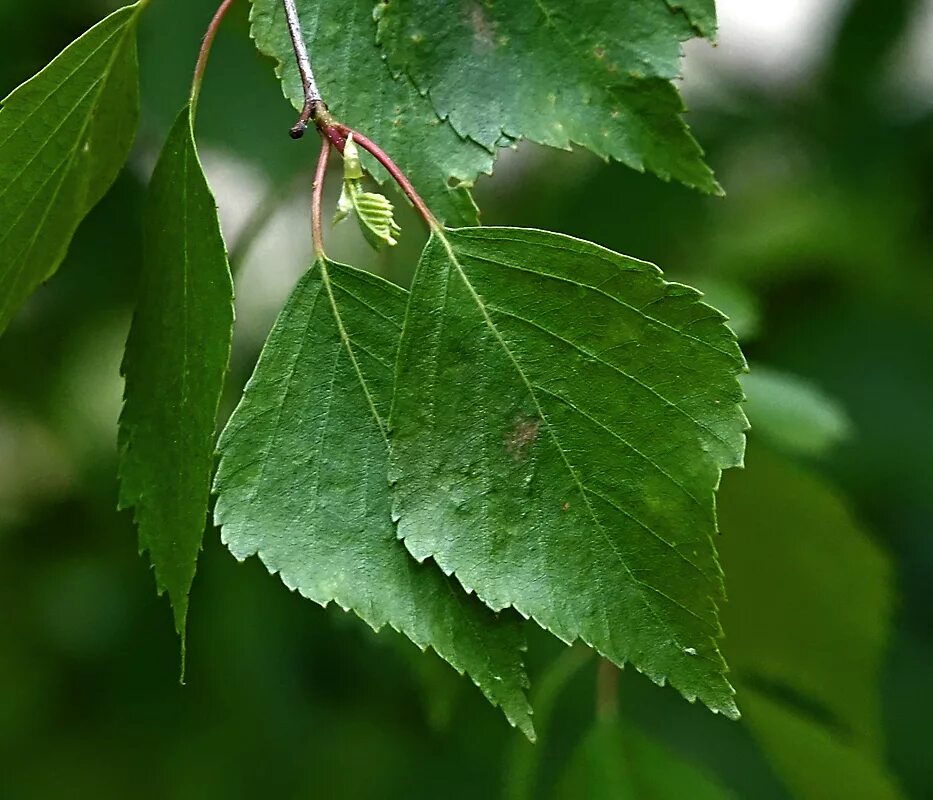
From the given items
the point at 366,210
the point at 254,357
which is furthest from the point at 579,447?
the point at 254,357

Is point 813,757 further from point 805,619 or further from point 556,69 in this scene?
point 556,69

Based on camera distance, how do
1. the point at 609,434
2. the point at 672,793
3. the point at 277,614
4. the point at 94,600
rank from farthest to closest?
1. the point at 94,600
2. the point at 277,614
3. the point at 672,793
4. the point at 609,434

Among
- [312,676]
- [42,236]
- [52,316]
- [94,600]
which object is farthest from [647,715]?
[42,236]

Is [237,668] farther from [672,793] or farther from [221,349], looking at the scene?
[221,349]

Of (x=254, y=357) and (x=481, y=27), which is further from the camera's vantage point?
(x=254, y=357)

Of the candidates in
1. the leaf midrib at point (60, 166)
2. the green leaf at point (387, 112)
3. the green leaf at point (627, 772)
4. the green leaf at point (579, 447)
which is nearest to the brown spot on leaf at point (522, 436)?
the green leaf at point (579, 447)

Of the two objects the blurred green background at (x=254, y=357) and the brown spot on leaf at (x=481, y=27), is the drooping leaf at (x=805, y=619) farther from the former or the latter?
the brown spot on leaf at (x=481, y=27)
